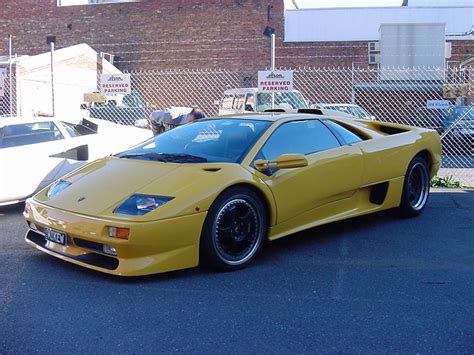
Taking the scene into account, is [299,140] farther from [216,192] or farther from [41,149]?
[41,149]

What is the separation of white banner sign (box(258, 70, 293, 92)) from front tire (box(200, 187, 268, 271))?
13.2 ft

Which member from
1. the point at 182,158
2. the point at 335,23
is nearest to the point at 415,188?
the point at 182,158

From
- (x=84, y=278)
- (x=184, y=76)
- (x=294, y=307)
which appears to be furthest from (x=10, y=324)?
(x=184, y=76)

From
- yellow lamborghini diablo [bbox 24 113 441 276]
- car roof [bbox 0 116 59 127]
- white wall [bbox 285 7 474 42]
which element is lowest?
yellow lamborghini diablo [bbox 24 113 441 276]

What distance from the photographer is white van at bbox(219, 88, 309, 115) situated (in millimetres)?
13641

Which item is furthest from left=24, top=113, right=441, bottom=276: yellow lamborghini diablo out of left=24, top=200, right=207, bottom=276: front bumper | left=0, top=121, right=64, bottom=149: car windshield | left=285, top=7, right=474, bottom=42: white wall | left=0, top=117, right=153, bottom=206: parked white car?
left=285, top=7, right=474, bottom=42: white wall

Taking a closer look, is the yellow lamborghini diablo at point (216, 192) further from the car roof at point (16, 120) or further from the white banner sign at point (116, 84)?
the white banner sign at point (116, 84)

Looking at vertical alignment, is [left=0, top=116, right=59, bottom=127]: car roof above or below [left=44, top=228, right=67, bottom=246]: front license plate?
above

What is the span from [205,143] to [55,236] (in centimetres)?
154

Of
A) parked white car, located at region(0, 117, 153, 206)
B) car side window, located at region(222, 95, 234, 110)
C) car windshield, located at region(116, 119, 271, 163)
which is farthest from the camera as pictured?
car side window, located at region(222, 95, 234, 110)

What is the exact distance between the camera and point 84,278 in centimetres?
402

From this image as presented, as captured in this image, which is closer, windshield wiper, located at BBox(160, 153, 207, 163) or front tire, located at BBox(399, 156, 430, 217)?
windshield wiper, located at BBox(160, 153, 207, 163)

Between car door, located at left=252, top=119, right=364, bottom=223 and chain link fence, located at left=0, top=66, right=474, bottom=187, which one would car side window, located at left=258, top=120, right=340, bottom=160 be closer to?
car door, located at left=252, top=119, right=364, bottom=223

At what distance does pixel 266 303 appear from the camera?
11.9ft
